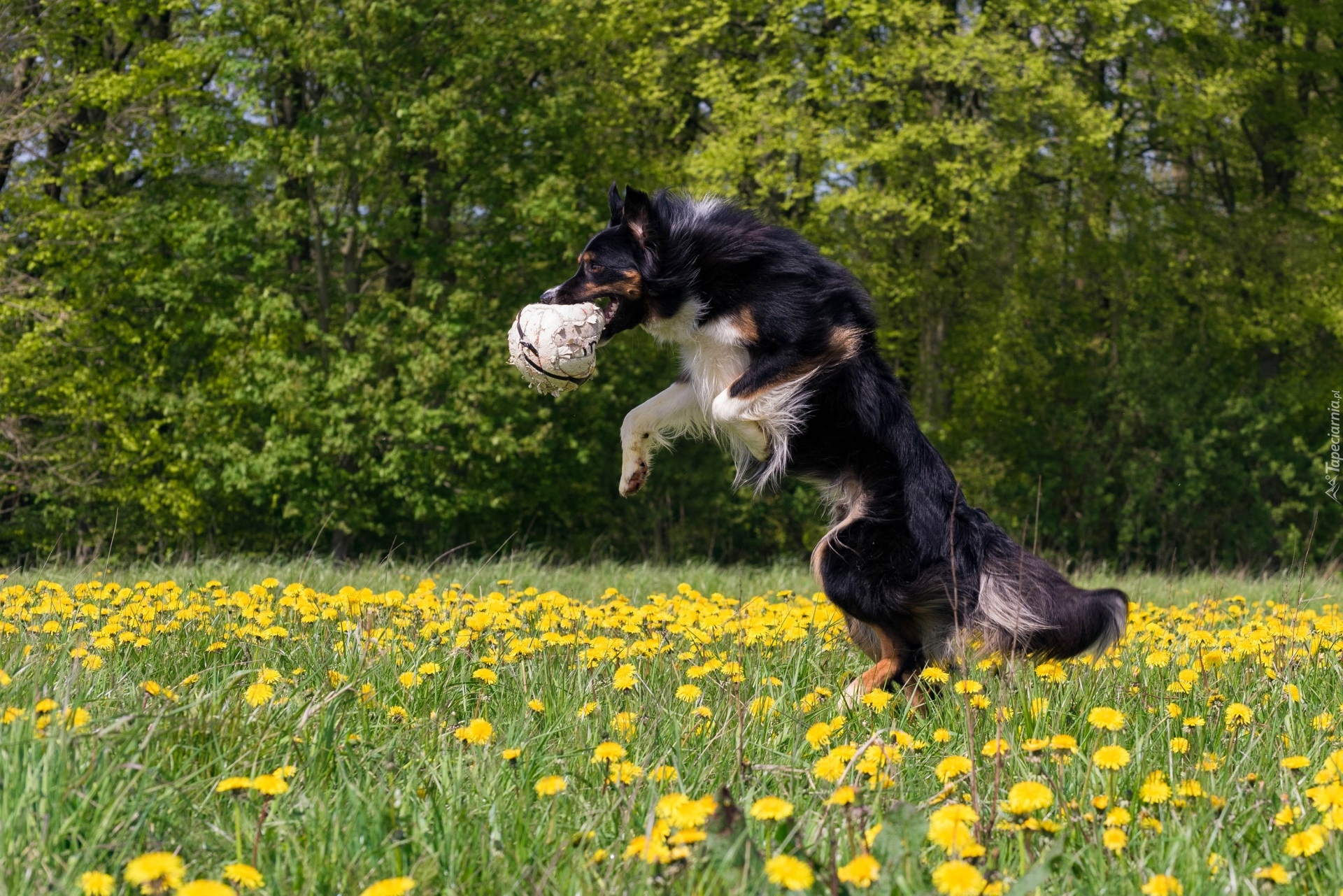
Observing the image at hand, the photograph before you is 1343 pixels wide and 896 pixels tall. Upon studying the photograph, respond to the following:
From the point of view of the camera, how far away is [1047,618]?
13.6ft

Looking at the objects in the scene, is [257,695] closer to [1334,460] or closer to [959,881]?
[959,881]

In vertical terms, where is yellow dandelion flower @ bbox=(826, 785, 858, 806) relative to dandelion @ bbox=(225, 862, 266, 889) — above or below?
above

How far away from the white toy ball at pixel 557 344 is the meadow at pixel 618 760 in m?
0.88

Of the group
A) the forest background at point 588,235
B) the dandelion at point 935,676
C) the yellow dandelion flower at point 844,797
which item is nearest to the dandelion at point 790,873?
the yellow dandelion flower at point 844,797

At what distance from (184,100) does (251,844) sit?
15957 millimetres

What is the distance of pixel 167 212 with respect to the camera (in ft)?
51.4

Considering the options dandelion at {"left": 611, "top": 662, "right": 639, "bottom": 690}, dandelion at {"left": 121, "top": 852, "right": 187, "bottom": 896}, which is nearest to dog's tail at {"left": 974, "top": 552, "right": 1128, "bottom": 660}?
dandelion at {"left": 611, "top": 662, "right": 639, "bottom": 690}

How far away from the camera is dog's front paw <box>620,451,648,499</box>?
479cm

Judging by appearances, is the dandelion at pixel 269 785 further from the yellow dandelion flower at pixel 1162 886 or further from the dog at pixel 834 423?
the dog at pixel 834 423

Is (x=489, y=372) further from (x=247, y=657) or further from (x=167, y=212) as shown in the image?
(x=247, y=657)

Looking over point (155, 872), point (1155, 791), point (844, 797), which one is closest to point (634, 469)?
point (1155, 791)

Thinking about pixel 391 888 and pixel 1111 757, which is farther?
pixel 1111 757

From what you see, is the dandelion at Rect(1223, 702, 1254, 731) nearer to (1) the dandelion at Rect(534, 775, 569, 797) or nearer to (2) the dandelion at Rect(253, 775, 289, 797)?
(1) the dandelion at Rect(534, 775, 569, 797)

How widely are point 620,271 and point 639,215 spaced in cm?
22
